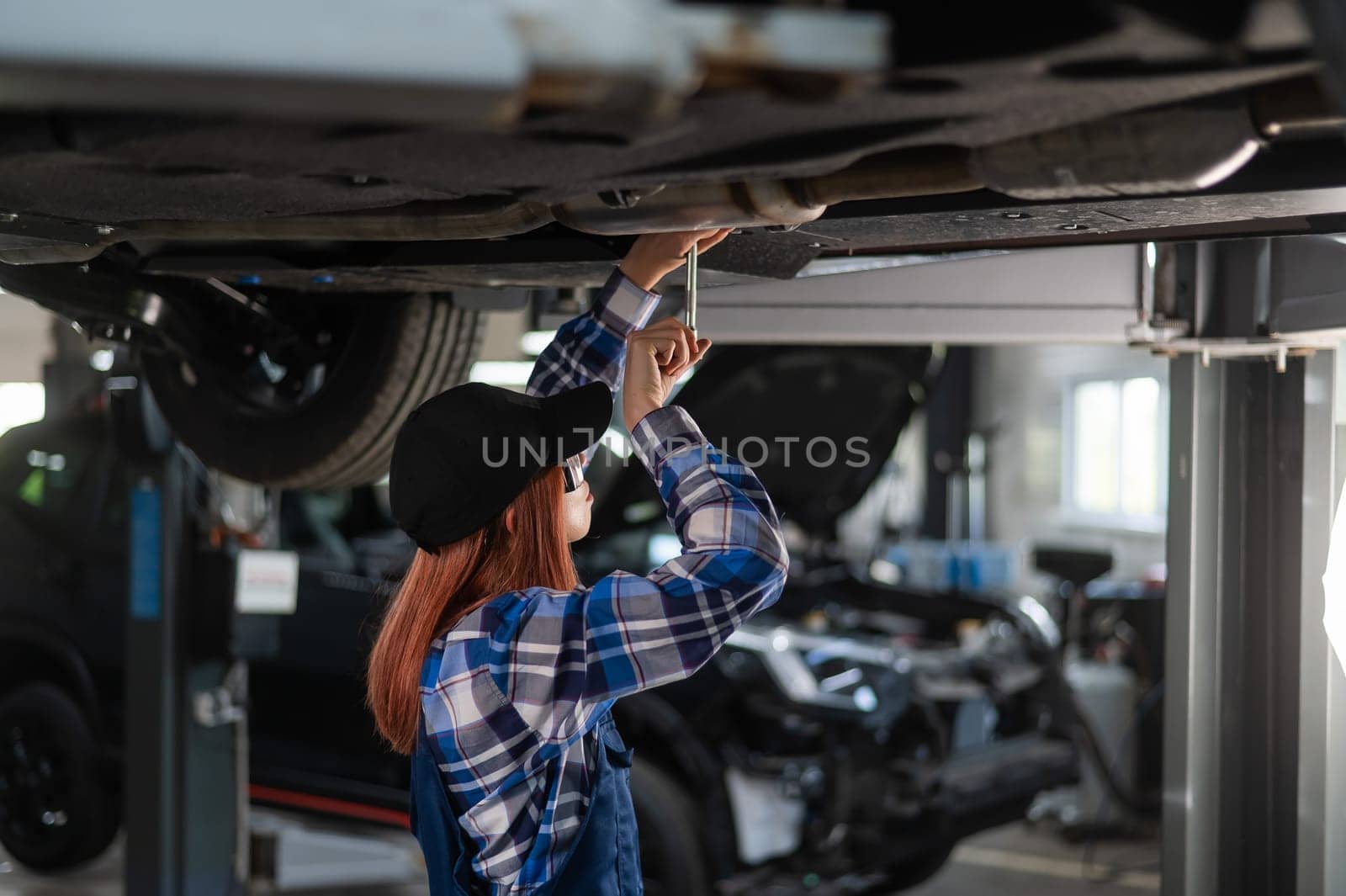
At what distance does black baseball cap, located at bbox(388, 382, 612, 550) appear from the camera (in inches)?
58.1

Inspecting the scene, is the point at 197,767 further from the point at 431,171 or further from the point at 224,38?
the point at 224,38

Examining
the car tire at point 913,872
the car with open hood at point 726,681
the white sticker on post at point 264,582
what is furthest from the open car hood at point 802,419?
the car tire at point 913,872

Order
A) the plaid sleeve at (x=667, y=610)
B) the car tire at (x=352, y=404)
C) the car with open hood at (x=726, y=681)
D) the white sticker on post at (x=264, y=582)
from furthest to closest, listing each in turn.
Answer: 1. the car with open hood at (x=726, y=681)
2. the white sticker on post at (x=264, y=582)
3. the car tire at (x=352, y=404)
4. the plaid sleeve at (x=667, y=610)

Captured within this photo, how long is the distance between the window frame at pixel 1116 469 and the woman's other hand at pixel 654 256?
7045 millimetres

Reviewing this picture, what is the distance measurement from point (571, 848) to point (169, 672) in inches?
89.6

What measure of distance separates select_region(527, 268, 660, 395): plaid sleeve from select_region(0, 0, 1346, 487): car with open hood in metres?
0.08

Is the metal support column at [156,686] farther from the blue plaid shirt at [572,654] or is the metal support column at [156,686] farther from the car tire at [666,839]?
the blue plaid shirt at [572,654]

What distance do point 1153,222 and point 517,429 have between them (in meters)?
0.79

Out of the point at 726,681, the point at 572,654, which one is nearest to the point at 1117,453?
the point at 726,681

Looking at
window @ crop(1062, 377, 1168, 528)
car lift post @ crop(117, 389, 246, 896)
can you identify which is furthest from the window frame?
car lift post @ crop(117, 389, 246, 896)

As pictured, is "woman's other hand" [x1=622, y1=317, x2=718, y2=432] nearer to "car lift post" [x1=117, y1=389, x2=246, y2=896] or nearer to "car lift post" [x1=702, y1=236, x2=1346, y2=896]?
"car lift post" [x1=702, y1=236, x2=1346, y2=896]

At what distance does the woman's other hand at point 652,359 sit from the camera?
1.50 m

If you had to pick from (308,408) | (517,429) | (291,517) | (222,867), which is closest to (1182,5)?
(517,429)

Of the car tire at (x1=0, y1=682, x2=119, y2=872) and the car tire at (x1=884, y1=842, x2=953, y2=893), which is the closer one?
the car tire at (x1=884, y1=842, x2=953, y2=893)
